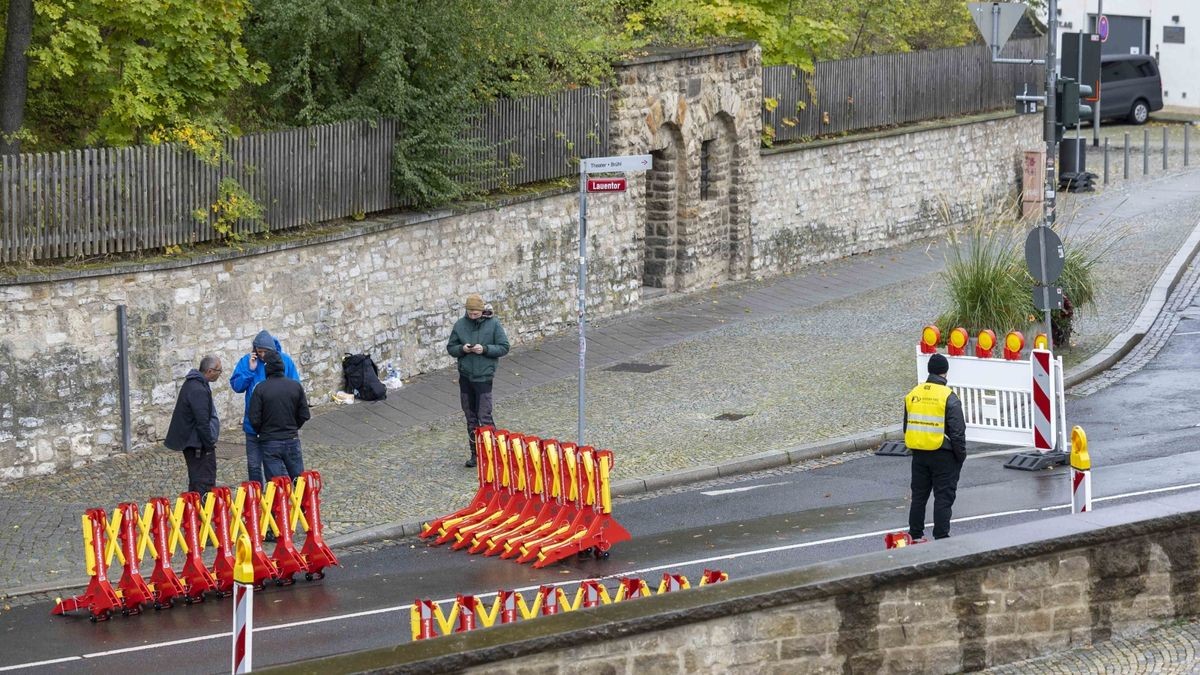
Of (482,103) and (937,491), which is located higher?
(482,103)

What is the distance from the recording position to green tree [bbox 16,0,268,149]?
17656 millimetres

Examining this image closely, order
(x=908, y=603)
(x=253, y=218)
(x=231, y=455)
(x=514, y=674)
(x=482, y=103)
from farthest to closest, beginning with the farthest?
(x=482, y=103) → (x=253, y=218) → (x=231, y=455) → (x=908, y=603) → (x=514, y=674)

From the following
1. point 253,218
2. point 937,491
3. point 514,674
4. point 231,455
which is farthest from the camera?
point 253,218

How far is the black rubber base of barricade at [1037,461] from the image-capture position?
15930mm

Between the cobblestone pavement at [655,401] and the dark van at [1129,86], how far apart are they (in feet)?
58.5

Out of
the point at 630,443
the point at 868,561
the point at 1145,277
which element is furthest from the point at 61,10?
the point at 1145,277

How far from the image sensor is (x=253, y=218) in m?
18.5

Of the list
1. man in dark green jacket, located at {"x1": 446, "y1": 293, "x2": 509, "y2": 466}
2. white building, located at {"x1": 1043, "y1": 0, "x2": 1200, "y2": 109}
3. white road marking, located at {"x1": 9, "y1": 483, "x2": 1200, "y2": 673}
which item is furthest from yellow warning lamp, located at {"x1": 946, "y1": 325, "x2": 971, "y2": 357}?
white building, located at {"x1": 1043, "y1": 0, "x2": 1200, "y2": 109}

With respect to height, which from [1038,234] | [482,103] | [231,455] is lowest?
[231,455]

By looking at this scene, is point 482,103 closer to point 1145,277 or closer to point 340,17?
point 340,17

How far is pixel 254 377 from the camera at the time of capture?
15.3 meters

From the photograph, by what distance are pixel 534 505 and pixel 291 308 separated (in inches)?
223

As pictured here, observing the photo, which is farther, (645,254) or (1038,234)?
(645,254)

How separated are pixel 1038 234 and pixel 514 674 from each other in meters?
10.3
